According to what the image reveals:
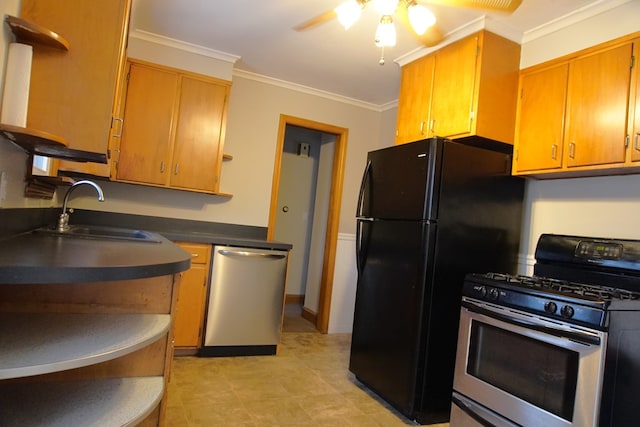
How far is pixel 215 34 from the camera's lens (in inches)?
117

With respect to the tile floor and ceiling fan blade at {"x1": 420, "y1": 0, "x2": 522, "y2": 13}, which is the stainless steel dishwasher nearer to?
the tile floor

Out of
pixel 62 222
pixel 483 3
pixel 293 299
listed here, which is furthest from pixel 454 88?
pixel 293 299

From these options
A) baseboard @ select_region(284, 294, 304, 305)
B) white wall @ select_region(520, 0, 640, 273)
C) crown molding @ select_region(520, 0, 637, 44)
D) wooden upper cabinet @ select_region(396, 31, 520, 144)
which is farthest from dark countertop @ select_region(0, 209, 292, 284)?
baseboard @ select_region(284, 294, 304, 305)

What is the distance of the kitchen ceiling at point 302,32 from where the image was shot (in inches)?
93.6

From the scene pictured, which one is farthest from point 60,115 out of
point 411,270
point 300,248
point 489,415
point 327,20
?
point 300,248

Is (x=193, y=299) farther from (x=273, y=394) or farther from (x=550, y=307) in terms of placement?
(x=550, y=307)

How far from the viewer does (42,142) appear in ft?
4.66

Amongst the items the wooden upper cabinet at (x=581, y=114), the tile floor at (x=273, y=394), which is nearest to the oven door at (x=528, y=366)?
the tile floor at (x=273, y=394)

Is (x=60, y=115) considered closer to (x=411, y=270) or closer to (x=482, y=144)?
(x=411, y=270)

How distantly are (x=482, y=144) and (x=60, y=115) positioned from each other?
2.31 m

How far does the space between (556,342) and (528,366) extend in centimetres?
20

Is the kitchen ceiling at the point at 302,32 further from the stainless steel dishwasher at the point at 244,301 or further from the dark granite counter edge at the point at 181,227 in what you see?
the stainless steel dishwasher at the point at 244,301

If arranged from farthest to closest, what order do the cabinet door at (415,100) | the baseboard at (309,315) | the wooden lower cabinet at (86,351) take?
the baseboard at (309,315) < the cabinet door at (415,100) < the wooden lower cabinet at (86,351)

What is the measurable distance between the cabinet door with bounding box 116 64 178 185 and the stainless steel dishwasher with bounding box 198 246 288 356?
824 mm
